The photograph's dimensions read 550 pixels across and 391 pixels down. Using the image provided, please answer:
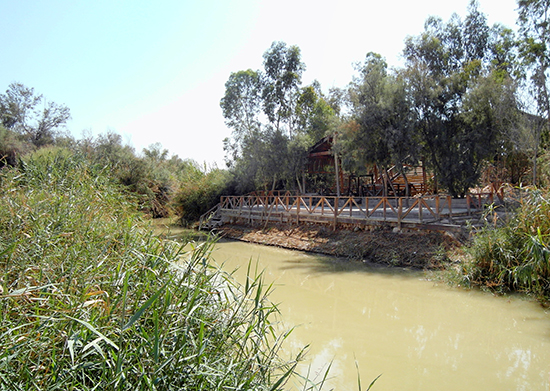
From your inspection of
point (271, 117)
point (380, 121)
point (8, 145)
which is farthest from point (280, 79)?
point (8, 145)

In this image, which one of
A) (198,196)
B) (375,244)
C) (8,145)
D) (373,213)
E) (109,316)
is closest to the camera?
(109,316)

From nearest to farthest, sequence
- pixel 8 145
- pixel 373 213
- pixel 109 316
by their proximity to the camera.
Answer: pixel 109 316
pixel 373 213
pixel 8 145

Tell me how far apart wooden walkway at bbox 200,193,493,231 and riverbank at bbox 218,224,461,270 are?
304 millimetres

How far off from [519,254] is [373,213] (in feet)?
19.0

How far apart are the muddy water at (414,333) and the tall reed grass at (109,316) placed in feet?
1.94

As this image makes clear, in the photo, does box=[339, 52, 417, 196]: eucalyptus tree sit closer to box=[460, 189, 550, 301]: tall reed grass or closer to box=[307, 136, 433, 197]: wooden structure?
box=[307, 136, 433, 197]: wooden structure

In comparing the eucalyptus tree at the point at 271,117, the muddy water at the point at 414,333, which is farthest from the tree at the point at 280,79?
the muddy water at the point at 414,333

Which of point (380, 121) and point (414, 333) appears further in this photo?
point (380, 121)

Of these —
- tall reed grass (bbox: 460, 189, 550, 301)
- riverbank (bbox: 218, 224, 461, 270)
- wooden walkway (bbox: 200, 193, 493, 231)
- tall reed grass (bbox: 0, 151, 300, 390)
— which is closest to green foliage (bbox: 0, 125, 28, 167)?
wooden walkway (bbox: 200, 193, 493, 231)

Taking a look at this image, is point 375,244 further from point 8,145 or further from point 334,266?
point 8,145

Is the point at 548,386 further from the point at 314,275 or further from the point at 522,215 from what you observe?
the point at 314,275

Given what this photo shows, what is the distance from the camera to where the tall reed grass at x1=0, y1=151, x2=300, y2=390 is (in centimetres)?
235

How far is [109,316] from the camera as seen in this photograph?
2.62 m

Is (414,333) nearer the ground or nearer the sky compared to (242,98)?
nearer the ground
